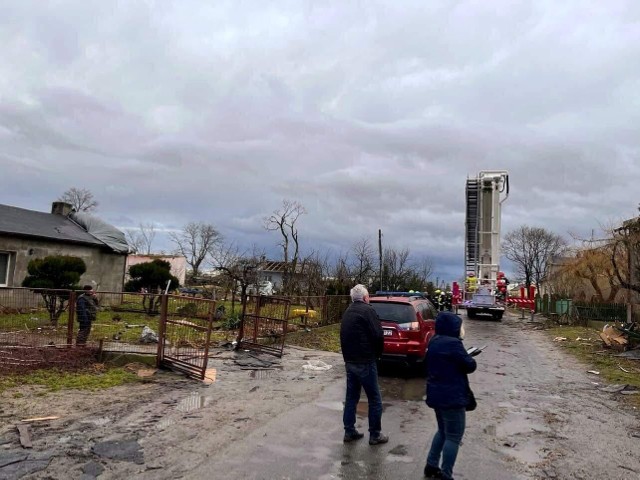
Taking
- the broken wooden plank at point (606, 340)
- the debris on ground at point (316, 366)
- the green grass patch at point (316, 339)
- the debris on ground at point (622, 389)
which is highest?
the broken wooden plank at point (606, 340)

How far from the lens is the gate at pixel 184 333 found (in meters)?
9.50

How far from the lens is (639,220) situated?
1545 centimetres

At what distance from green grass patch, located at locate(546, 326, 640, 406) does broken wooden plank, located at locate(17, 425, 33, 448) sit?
29.1 ft

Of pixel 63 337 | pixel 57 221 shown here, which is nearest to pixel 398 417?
pixel 63 337

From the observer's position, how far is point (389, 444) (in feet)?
19.1

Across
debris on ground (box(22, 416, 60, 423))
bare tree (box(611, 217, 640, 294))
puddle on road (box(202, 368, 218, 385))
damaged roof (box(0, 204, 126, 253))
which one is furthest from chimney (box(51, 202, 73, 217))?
bare tree (box(611, 217, 640, 294))

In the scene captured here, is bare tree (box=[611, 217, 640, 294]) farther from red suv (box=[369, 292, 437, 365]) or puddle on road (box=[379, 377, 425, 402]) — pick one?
puddle on road (box=[379, 377, 425, 402])

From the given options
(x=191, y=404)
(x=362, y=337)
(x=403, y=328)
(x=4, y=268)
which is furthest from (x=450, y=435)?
(x=4, y=268)

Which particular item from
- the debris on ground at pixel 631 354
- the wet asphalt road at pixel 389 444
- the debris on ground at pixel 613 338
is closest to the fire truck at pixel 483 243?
the debris on ground at pixel 613 338

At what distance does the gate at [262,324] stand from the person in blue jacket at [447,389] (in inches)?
319

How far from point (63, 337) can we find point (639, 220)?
15681 millimetres

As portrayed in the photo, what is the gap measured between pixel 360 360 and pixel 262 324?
7.66 m

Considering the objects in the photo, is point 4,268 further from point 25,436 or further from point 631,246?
point 631,246

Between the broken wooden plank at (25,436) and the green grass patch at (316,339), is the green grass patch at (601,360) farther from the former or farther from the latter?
the broken wooden plank at (25,436)
